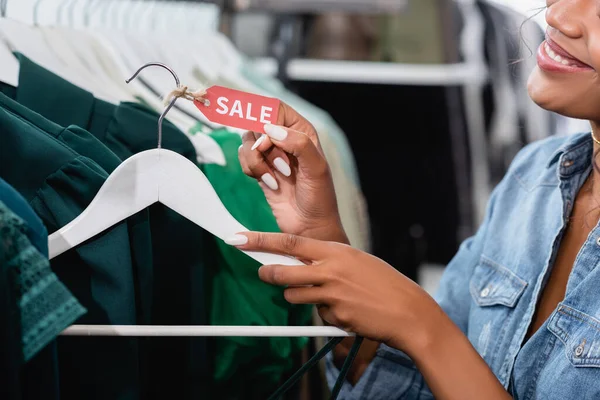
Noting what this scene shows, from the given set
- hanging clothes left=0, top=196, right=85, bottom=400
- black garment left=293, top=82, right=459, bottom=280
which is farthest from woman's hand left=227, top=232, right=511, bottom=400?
black garment left=293, top=82, right=459, bottom=280

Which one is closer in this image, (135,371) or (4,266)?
(4,266)

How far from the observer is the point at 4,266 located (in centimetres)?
52

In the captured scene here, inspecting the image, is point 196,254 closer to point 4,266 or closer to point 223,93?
point 223,93

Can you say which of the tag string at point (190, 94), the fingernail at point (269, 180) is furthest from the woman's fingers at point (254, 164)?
the tag string at point (190, 94)

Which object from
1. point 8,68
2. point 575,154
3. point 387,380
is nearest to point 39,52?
point 8,68

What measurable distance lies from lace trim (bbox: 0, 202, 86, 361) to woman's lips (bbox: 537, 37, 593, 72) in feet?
1.95

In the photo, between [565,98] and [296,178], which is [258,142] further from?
[565,98]

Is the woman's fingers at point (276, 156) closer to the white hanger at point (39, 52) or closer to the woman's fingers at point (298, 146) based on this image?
the woman's fingers at point (298, 146)

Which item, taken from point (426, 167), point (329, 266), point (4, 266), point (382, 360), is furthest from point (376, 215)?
point (4, 266)

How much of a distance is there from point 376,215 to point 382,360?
1572mm

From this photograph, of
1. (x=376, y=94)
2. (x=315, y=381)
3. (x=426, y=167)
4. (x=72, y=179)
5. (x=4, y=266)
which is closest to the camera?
(x=4, y=266)

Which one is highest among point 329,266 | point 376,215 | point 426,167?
point 329,266

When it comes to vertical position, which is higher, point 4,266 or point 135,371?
point 4,266

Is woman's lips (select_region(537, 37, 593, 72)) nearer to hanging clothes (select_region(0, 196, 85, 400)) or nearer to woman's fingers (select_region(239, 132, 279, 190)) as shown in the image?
woman's fingers (select_region(239, 132, 279, 190))
